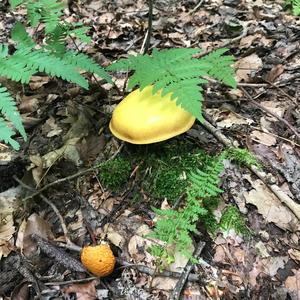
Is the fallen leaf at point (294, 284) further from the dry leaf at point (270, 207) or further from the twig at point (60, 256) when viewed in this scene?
the twig at point (60, 256)

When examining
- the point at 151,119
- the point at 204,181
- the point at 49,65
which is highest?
the point at 49,65

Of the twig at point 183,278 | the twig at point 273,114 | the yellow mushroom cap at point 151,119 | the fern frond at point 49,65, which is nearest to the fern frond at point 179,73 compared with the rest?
the yellow mushroom cap at point 151,119

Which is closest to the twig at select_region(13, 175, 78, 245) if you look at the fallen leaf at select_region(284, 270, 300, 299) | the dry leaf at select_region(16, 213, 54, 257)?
the dry leaf at select_region(16, 213, 54, 257)

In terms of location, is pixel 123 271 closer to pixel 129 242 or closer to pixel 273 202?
pixel 129 242

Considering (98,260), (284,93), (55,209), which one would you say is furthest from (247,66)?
(98,260)

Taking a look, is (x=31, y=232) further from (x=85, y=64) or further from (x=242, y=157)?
(x=242, y=157)
